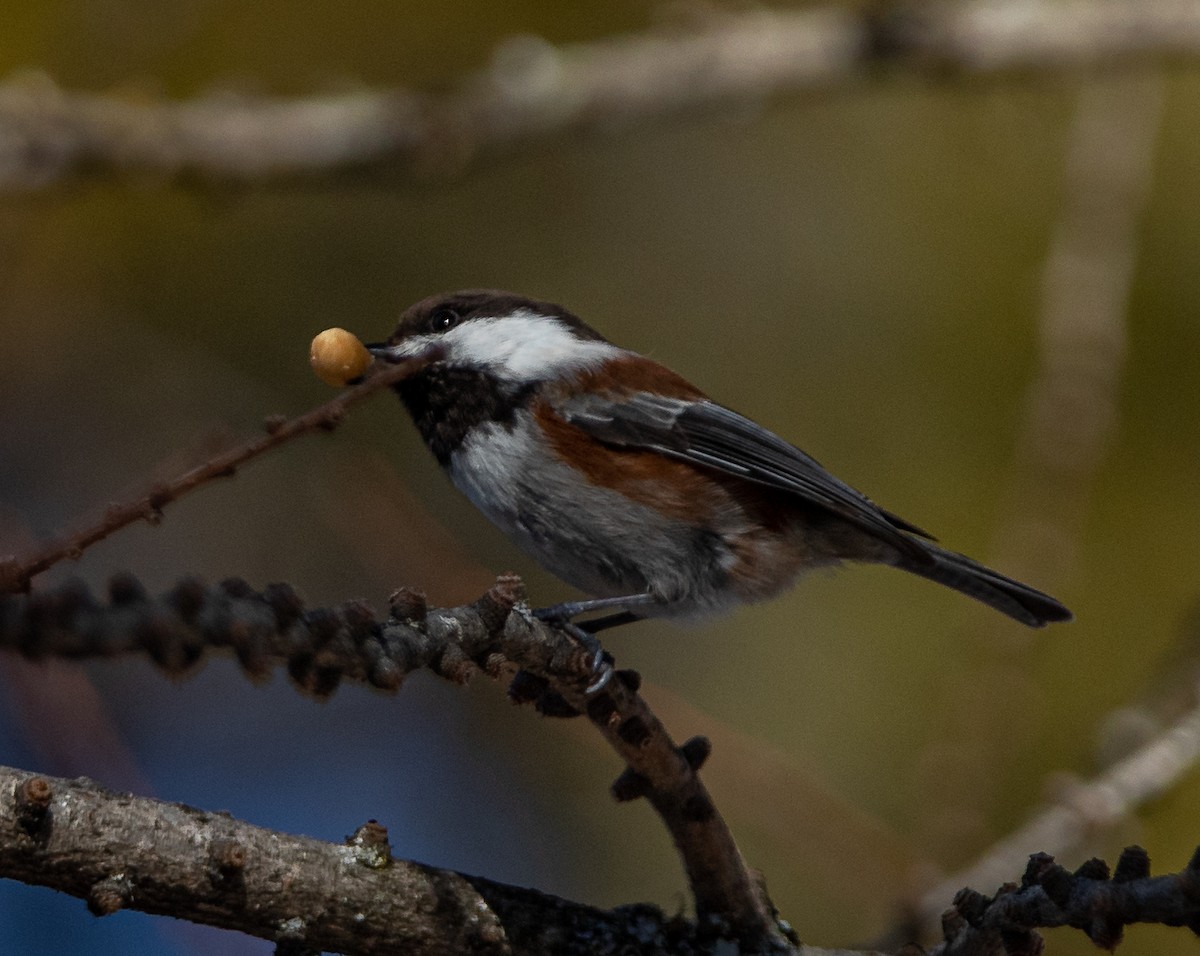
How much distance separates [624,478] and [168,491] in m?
1.53

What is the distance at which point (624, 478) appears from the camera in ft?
8.17

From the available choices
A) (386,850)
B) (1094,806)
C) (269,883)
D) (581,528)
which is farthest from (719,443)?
(269,883)

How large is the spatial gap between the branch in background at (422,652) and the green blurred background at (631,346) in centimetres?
134

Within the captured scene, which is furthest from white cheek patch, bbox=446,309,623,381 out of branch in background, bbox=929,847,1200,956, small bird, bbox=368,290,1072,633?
branch in background, bbox=929,847,1200,956

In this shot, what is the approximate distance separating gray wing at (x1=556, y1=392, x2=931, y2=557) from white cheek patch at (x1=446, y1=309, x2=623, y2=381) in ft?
0.39

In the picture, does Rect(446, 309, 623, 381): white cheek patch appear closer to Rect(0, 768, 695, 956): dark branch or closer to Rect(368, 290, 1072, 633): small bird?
Rect(368, 290, 1072, 633): small bird

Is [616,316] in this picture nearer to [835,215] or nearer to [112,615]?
[835,215]

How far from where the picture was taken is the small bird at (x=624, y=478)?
2.46 metres

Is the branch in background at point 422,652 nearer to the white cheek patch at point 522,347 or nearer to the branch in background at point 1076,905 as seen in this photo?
the branch in background at point 1076,905

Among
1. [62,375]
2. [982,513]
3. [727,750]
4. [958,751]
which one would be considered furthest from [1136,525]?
[62,375]

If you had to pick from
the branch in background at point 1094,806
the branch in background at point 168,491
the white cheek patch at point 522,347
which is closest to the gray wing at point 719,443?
the white cheek patch at point 522,347

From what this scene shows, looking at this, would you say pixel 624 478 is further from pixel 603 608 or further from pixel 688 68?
pixel 688 68

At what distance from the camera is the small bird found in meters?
2.46

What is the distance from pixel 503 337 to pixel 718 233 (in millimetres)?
1549
